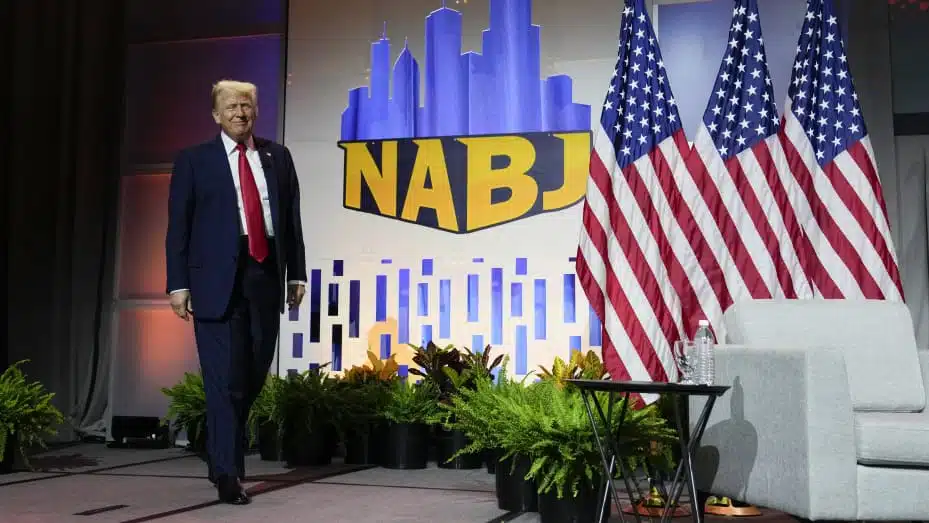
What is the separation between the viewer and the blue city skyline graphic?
5.59 m

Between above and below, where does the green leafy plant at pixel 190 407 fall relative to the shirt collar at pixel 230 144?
below

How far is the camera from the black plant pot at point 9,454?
4.28 meters

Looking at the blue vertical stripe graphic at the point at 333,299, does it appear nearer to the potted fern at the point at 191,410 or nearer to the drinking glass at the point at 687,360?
the potted fern at the point at 191,410

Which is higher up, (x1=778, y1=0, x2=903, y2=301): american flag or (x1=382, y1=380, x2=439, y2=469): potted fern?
(x1=778, y1=0, x2=903, y2=301): american flag

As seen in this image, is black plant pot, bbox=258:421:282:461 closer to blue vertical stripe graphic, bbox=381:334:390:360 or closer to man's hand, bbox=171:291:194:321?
blue vertical stripe graphic, bbox=381:334:390:360

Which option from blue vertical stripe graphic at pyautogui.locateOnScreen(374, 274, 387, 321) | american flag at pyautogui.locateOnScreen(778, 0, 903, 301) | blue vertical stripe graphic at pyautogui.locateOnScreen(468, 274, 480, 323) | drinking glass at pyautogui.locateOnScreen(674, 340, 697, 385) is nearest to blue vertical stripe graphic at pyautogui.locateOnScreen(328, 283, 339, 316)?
blue vertical stripe graphic at pyautogui.locateOnScreen(374, 274, 387, 321)

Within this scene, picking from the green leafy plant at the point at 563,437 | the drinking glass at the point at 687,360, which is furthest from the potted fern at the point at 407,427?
the drinking glass at the point at 687,360

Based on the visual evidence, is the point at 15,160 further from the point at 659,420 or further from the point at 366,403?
the point at 659,420

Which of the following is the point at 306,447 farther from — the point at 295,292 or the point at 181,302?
the point at 181,302

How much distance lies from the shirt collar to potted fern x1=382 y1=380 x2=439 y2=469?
1708 millimetres

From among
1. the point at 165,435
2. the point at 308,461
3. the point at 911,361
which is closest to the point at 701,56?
the point at 911,361

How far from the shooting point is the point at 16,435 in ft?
14.1

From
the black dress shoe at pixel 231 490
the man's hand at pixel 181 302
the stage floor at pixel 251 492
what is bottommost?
the stage floor at pixel 251 492

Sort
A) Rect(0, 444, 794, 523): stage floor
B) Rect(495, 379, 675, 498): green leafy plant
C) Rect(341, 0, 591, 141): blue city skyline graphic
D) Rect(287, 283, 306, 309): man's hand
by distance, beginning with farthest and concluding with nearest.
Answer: Rect(341, 0, 591, 141): blue city skyline graphic → Rect(287, 283, 306, 309): man's hand → Rect(0, 444, 794, 523): stage floor → Rect(495, 379, 675, 498): green leafy plant
